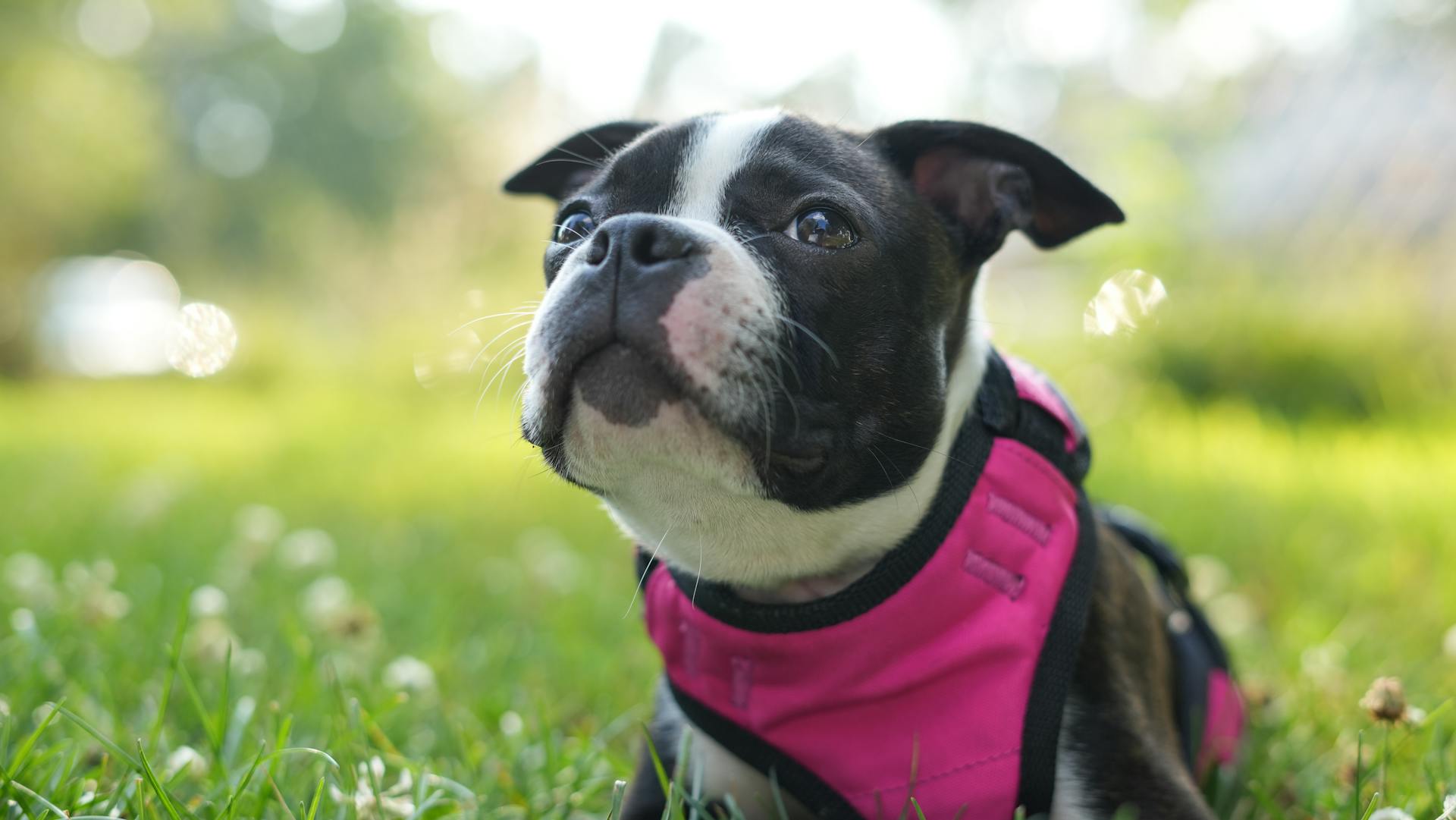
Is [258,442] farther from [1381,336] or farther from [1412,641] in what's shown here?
[1381,336]

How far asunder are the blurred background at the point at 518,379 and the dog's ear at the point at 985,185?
0.11 m

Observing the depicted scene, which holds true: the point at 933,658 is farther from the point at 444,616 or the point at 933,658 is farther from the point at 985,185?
the point at 444,616

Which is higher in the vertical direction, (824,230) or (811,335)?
(824,230)

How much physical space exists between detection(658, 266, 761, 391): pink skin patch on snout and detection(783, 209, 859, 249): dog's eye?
245 millimetres

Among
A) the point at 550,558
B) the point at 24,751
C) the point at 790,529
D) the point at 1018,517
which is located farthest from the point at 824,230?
the point at 550,558

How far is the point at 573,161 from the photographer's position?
A: 253cm

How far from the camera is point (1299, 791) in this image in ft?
7.56

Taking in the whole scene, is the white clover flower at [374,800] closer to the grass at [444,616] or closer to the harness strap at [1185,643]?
the grass at [444,616]

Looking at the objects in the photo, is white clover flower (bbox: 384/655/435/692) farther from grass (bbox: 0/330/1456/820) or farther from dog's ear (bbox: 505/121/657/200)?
dog's ear (bbox: 505/121/657/200)

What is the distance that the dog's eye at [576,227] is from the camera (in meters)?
2.05

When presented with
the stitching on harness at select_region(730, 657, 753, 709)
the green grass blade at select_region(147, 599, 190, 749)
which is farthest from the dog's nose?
the green grass blade at select_region(147, 599, 190, 749)

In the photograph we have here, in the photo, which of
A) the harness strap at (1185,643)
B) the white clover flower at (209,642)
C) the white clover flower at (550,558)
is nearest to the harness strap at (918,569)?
the harness strap at (1185,643)

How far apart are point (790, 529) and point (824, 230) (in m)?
0.50

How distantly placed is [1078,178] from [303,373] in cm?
1193
